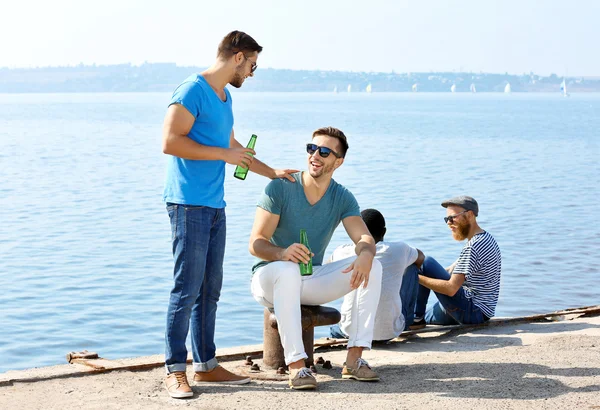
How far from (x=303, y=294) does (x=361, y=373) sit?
0.57 meters

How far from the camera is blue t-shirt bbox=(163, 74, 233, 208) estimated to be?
5.30 m

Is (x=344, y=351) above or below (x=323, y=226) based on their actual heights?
below

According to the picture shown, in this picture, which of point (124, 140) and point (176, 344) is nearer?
point (176, 344)

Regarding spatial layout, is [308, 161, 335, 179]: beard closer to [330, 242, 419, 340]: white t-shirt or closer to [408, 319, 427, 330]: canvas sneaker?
[330, 242, 419, 340]: white t-shirt

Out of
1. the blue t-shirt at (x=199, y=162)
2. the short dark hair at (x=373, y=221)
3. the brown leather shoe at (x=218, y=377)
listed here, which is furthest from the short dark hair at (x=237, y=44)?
the brown leather shoe at (x=218, y=377)

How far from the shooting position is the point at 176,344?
5.40m

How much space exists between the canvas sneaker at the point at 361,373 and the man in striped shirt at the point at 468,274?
63.7 inches

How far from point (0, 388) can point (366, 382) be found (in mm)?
2072

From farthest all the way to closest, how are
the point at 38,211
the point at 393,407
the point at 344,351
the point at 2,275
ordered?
1. the point at 38,211
2. the point at 2,275
3. the point at 344,351
4. the point at 393,407

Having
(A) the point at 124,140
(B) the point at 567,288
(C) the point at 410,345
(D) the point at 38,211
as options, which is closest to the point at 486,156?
(A) the point at 124,140

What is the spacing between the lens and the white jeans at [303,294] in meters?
5.48

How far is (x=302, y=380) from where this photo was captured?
17.9 feet

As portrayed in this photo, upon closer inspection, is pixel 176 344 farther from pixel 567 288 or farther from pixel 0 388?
pixel 567 288

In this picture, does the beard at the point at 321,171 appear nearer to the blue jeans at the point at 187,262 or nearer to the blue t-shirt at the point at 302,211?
the blue t-shirt at the point at 302,211
